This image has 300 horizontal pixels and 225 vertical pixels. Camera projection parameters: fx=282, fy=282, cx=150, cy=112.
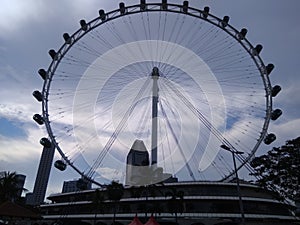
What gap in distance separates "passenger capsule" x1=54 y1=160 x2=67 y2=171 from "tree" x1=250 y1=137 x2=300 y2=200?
2208 cm

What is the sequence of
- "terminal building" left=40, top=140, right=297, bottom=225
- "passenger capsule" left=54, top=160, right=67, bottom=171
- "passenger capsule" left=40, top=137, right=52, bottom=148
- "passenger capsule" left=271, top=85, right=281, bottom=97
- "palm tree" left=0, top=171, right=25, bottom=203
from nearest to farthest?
"passenger capsule" left=54, top=160, right=67, bottom=171, "passenger capsule" left=40, top=137, right=52, bottom=148, "passenger capsule" left=271, top=85, right=281, bottom=97, "palm tree" left=0, top=171, right=25, bottom=203, "terminal building" left=40, top=140, right=297, bottom=225

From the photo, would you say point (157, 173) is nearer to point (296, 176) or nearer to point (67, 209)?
point (296, 176)

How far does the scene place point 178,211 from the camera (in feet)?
A: 172

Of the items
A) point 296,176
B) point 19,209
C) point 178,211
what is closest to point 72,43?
point 19,209

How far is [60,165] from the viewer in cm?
3378

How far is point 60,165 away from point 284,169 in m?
24.3

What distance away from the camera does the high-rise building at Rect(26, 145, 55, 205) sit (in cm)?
17612

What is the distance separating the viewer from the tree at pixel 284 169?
24781 millimetres

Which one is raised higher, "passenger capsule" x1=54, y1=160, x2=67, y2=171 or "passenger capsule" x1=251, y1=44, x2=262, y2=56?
"passenger capsule" x1=251, y1=44, x2=262, y2=56

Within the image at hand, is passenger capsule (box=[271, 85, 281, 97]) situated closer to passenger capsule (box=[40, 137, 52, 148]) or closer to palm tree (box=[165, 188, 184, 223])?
palm tree (box=[165, 188, 184, 223])

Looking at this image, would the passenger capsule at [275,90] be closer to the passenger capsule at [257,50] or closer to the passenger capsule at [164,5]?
the passenger capsule at [257,50]

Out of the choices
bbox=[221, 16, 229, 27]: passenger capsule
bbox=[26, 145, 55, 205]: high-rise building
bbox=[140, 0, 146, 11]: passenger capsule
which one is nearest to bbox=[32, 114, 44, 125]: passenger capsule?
bbox=[140, 0, 146, 11]: passenger capsule

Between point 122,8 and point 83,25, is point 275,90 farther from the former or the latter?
point 83,25

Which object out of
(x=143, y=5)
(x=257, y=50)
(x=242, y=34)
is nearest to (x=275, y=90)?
(x=257, y=50)
